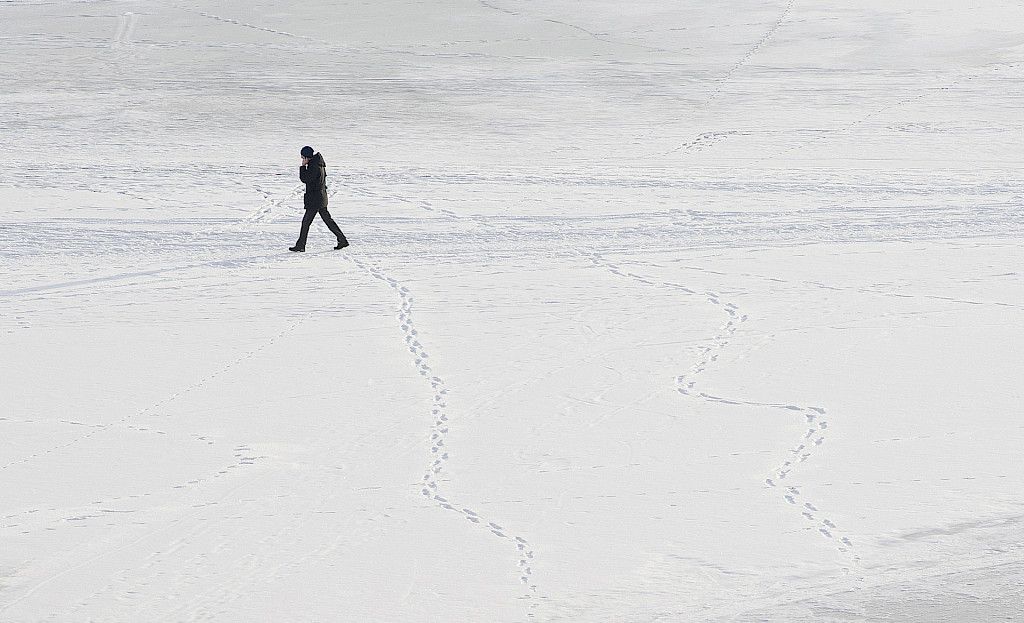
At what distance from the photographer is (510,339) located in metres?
8.23

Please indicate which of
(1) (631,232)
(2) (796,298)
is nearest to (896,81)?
(1) (631,232)

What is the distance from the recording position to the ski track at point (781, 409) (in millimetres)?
5273

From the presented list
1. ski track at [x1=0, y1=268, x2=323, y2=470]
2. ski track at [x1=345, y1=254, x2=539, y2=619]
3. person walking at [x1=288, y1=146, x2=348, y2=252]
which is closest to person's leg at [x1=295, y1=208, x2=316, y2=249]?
person walking at [x1=288, y1=146, x2=348, y2=252]

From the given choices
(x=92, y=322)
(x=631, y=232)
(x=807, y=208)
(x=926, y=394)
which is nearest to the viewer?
(x=926, y=394)

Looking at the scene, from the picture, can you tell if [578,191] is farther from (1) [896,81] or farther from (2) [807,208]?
(1) [896,81]

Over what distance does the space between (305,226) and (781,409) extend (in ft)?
16.0

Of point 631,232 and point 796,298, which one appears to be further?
point 631,232

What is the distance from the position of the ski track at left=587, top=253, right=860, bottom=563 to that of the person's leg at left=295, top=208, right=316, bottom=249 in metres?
2.29

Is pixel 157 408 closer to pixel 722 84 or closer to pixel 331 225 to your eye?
pixel 331 225

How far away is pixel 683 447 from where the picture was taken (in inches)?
245

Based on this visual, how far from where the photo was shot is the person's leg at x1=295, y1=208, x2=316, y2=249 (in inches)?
415

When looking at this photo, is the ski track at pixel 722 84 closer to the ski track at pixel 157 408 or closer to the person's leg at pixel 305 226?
the person's leg at pixel 305 226

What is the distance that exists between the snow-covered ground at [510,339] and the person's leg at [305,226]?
4.3 inches

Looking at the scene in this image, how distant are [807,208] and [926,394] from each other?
5.38 meters
